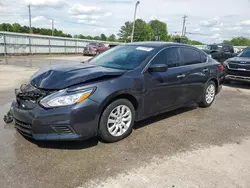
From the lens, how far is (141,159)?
10.7 feet

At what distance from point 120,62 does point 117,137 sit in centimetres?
134

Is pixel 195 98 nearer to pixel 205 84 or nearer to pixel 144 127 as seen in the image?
pixel 205 84

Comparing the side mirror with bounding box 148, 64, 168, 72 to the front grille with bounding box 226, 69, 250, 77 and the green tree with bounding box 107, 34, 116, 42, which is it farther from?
the green tree with bounding box 107, 34, 116, 42

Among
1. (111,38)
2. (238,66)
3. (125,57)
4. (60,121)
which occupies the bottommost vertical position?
(60,121)

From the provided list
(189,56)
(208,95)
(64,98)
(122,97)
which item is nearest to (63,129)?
(64,98)

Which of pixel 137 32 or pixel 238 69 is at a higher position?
pixel 137 32

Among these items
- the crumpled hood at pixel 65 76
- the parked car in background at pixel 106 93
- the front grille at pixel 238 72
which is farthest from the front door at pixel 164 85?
the front grille at pixel 238 72

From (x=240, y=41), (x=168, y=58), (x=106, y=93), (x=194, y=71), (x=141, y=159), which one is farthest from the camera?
Answer: (x=240, y=41)

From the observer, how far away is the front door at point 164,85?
410 cm

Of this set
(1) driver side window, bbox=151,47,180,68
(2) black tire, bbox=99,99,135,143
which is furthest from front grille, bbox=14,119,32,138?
(1) driver side window, bbox=151,47,180,68

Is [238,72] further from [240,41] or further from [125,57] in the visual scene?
[240,41]

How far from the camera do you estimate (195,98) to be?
5434mm

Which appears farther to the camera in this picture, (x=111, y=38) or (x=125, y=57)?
(x=111, y=38)

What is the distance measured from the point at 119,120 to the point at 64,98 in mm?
989
